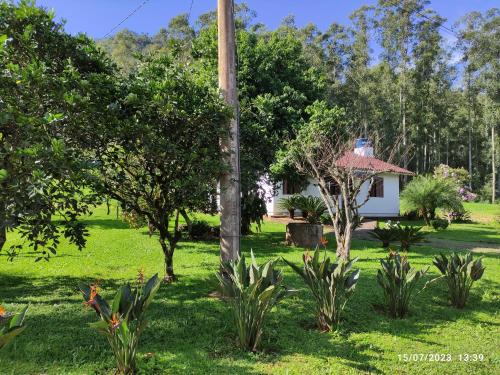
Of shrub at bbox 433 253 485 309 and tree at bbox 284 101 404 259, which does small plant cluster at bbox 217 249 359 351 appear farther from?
tree at bbox 284 101 404 259

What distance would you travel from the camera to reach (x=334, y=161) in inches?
389

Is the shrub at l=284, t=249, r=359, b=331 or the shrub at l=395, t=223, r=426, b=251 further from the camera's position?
the shrub at l=395, t=223, r=426, b=251

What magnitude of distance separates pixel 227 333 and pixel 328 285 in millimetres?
1322

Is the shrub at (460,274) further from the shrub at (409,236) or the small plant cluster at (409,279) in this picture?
the shrub at (409,236)

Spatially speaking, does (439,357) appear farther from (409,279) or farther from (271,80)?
(271,80)

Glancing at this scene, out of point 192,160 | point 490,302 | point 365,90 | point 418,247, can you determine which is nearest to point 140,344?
point 192,160

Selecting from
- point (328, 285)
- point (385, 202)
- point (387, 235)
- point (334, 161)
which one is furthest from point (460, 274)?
point (385, 202)

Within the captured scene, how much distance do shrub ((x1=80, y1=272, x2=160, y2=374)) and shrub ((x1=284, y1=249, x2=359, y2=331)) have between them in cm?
201

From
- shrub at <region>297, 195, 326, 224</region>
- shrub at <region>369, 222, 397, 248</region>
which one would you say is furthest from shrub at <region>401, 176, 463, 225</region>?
shrub at <region>369, 222, 397, 248</region>

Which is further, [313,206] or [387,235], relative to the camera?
[313,206]

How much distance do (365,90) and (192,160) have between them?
36127 millimetres

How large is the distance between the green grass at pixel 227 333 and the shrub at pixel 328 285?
0.69ft

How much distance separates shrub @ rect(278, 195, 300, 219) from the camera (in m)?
17.0

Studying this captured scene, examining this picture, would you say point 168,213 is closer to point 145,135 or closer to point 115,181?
point 115,181
